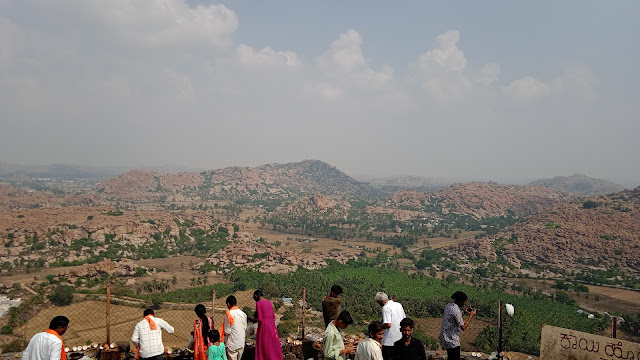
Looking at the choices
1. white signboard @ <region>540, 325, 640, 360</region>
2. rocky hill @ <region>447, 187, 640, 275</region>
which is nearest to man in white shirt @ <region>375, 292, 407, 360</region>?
white signboard @ <region>540, 325, 640, 360</region>

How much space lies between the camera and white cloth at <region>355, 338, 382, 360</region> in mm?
3738

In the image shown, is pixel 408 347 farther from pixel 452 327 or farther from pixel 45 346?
pixel 45 346

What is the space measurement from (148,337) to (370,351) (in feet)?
11.1

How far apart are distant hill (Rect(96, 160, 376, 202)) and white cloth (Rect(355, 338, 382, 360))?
384 feet

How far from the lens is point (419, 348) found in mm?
4062

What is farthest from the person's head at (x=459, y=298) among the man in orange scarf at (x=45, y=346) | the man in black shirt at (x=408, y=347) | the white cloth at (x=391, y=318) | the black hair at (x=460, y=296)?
the man in orange scarf at (x=45, y=346)

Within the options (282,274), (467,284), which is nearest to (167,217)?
(282,274)

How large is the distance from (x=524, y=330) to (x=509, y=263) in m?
25.5

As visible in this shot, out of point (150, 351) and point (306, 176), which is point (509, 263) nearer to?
point (150, 351)

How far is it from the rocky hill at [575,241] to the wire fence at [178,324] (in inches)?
789

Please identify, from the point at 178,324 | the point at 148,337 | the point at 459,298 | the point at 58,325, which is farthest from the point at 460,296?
the point at 178,324

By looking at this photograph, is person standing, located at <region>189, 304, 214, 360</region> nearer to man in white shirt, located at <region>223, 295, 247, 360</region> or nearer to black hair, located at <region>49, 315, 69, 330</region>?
man in white shirt, located at <region>223, 295, 247, 360</region>

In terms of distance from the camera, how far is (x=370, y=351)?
12.3 ft

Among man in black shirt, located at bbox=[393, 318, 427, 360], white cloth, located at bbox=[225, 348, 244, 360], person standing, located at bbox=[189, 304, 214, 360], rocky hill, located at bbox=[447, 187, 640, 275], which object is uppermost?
man in black shirt, located at bbox=[393, 318, 427, 360]
